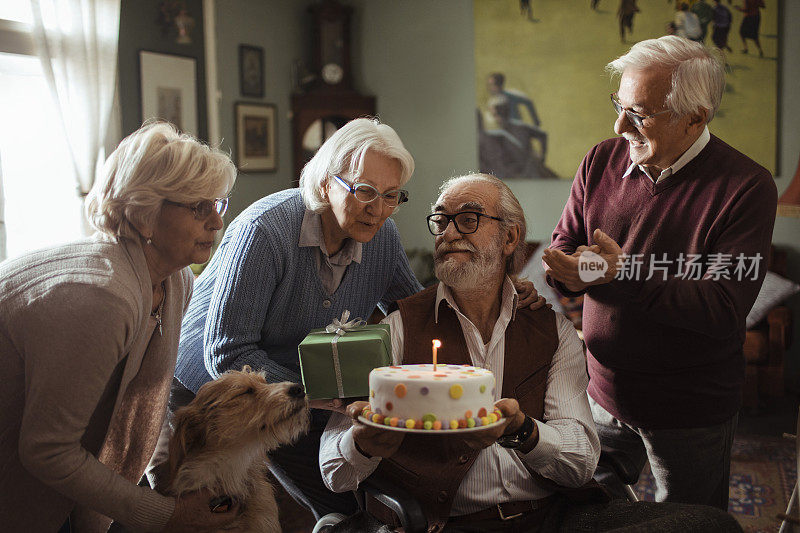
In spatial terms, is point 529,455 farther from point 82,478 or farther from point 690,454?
point 82,478

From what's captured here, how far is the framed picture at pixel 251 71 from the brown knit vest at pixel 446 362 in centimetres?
412

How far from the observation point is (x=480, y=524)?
175cm

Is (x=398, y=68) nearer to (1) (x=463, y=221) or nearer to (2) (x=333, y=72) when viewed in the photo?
(2) (x=333, y=72)

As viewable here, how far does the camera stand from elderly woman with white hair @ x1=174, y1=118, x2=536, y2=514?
6.11 ft

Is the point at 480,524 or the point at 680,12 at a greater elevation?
the point at 680,12

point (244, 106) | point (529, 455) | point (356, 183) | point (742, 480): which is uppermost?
point (244, 106)

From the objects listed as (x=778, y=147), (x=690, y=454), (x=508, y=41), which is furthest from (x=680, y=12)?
(x=690, y=454)

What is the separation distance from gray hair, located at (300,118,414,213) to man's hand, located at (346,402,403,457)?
2.25ft

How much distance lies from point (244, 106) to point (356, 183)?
4003mm

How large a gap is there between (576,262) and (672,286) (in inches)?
10.0

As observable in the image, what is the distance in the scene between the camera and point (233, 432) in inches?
65.2

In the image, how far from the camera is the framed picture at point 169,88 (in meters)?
4.89

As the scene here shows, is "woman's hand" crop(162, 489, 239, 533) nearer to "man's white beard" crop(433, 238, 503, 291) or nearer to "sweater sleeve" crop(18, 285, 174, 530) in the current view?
"sweater sleeve" crop(18, 285, 174, 530)

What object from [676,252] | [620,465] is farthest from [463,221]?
[620,465]
